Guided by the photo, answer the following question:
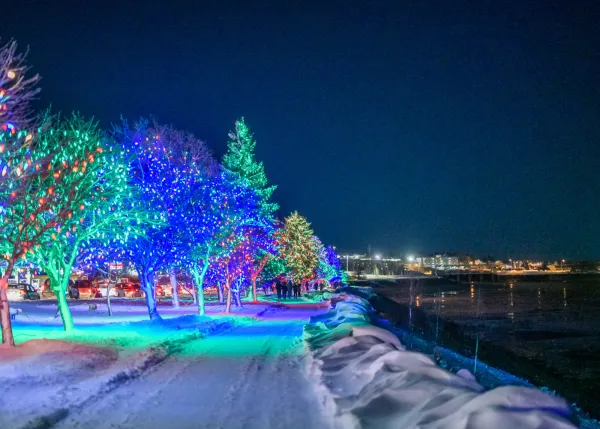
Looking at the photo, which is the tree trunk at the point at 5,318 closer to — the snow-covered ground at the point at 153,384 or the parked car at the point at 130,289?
the snow-covered ground at the point at 153,384

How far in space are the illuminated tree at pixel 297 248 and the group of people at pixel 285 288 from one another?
2.68ft

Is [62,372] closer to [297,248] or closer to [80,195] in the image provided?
[80,195]

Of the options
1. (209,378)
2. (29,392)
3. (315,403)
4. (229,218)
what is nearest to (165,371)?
(209,378)

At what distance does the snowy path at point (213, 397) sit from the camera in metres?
8.75

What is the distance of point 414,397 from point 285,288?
54.0m

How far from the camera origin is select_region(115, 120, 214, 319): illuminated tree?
26875 millimetres

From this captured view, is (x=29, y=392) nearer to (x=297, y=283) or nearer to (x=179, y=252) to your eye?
(x=179, y=252)

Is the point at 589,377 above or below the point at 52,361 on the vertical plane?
below

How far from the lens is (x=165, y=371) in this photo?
1349 centimetres

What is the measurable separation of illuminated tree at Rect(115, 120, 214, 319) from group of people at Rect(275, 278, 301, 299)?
3219 cm

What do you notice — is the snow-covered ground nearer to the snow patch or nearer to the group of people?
the snow patch

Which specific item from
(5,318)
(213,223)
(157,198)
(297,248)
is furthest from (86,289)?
(5,318)

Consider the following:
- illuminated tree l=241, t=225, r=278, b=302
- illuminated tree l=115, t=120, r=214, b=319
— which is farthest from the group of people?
illuminated tree l=115, t=120, r=214, b=319

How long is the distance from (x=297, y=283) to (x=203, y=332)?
44.7 m
